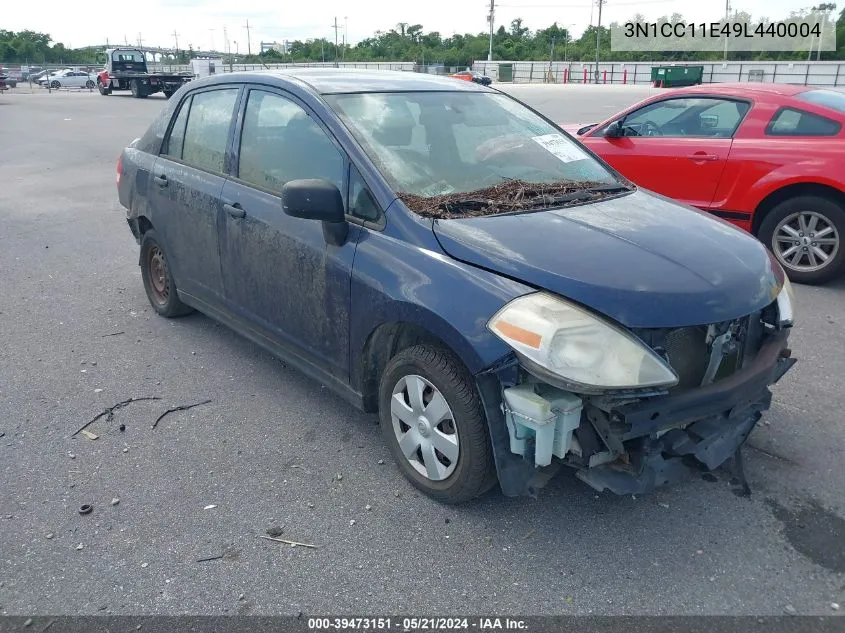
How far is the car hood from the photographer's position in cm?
264

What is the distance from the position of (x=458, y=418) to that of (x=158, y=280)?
334 centimetres

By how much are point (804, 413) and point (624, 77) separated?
60.5 meters

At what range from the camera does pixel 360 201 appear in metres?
3.29

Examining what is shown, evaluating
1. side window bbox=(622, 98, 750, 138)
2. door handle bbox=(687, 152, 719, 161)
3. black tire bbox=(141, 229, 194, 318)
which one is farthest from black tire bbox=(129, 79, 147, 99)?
door handle bbox=(687, 152, 719, 161)

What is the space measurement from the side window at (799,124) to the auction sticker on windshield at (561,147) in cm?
301

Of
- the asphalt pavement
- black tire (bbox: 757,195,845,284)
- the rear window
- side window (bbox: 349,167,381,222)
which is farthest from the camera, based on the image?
the rear window

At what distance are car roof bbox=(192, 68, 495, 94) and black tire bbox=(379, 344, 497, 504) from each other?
157 cm

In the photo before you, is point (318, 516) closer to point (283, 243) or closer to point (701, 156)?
point (283, 243)

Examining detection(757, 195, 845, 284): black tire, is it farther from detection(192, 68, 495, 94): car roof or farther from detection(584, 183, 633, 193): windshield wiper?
detection(192, 68, 495, 94): car roof

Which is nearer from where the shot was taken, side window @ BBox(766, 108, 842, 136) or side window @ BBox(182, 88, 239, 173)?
side window @ BBox(182, 88, 239, 173)

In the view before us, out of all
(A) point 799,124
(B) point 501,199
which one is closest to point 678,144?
(A) point 799,124

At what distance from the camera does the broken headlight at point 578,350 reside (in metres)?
2.49

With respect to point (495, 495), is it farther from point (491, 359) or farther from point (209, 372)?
point (209, 372)

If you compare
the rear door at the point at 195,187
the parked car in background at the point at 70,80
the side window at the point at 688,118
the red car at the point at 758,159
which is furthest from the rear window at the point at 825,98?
the parked car in background at the point at 70,80
